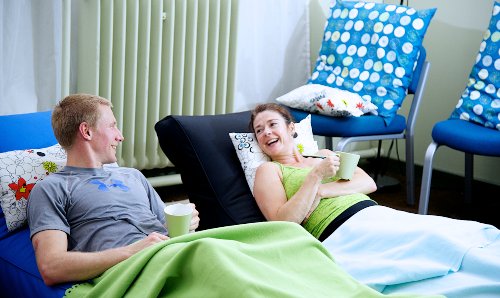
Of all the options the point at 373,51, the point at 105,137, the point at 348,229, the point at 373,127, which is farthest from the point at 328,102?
the point at 105,137

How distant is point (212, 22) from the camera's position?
3297 millimetres

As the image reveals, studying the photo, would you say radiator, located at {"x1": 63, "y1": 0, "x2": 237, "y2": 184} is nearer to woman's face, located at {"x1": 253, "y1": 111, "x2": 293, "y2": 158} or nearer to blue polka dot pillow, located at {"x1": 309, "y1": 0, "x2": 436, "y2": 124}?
blue polka dot pillow, located at {"x1": 309, "y1": 0, "x2": 436, "y2": 124}

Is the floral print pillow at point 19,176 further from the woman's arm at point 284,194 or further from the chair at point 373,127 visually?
the chair at point 373,127

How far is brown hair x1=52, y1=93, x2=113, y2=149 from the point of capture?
1717 millimetres

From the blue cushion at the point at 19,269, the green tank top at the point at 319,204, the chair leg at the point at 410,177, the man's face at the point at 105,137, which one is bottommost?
the chair leg at the point at 410,177

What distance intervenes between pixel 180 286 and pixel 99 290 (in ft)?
0.69

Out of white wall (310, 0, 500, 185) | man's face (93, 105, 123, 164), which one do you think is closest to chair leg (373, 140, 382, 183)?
white wall (310, 0, 500, 185)

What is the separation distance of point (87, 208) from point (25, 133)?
1.83ft

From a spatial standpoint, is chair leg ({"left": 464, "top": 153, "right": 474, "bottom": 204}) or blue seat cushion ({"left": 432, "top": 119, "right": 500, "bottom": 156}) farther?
chair leg ({"left": 464, "top": 153, "right": 474, "bottom": 204})

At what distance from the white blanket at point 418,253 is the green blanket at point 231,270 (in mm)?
211

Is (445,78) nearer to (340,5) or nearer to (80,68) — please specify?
(340,5)

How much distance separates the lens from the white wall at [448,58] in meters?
3.86

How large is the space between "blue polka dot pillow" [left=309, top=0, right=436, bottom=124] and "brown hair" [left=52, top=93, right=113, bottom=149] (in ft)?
6.57

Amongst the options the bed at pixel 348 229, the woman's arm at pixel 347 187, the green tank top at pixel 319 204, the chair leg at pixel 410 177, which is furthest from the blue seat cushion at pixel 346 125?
the green tank top at pixel 319 204
